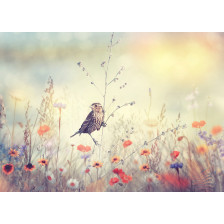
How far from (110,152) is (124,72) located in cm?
84

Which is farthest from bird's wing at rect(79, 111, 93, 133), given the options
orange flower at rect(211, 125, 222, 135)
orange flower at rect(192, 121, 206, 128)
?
orange flower at rect(211, 125, 222, 135)

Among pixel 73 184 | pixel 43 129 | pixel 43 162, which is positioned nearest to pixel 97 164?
pixel 73 184

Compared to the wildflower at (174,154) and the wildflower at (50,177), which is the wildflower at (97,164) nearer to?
the wildflower at (50,177)

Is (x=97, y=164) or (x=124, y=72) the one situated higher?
(x=124, y=72)

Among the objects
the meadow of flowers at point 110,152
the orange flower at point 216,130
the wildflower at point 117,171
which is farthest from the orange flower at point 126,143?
the orange flower at point 216,130

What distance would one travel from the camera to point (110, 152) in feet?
9.20

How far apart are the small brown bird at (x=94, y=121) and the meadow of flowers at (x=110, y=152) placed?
7 centimetres

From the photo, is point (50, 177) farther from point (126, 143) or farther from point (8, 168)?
point (126, 143)

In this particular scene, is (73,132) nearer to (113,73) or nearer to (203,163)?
(113,73)

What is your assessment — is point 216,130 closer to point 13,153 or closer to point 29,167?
point 29,167

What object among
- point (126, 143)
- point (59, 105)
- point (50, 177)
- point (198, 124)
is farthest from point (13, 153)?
point (198, 124)

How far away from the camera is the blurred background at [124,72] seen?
282 centimetres

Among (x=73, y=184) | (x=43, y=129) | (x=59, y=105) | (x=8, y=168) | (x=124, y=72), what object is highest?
(x=124, y=72)
